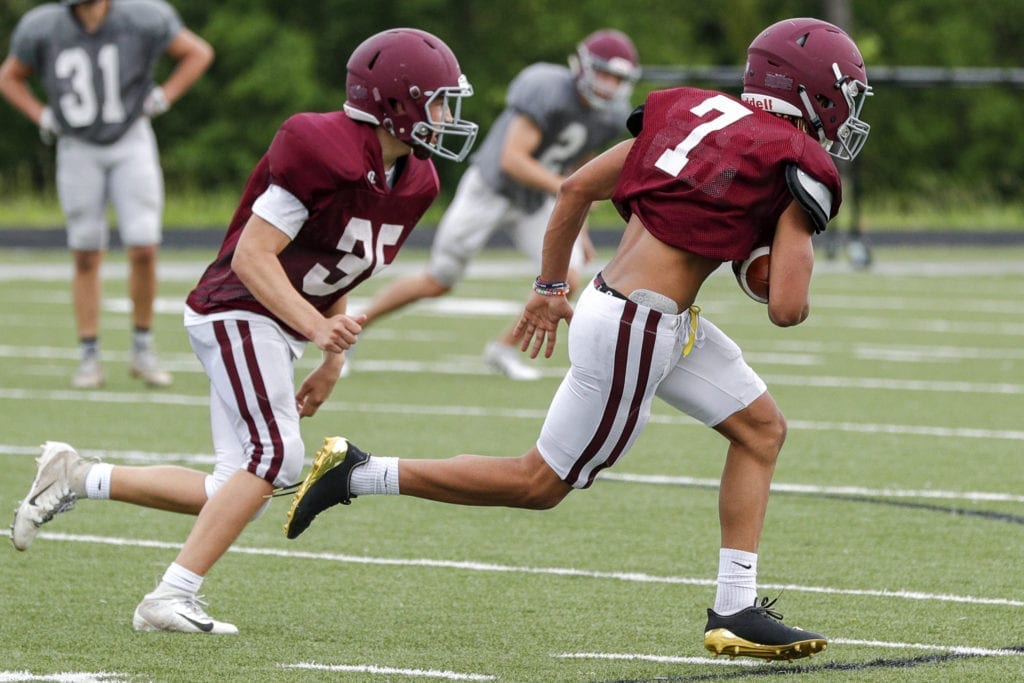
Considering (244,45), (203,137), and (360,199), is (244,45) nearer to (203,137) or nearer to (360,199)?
(203,137)

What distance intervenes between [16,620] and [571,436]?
1.53 meters

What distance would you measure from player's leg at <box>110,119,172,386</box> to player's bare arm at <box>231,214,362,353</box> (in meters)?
4.91

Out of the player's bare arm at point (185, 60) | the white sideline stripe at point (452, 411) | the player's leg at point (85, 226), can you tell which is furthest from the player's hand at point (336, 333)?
the player's bare arm at point (185, 60)

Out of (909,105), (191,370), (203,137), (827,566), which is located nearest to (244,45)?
(203,137)

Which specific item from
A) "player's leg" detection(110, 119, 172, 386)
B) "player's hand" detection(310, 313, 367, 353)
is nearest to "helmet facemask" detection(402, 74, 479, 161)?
"player's hand" detection(310, 313, 367, 353)

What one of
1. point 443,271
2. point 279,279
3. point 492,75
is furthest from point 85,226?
point 492,75

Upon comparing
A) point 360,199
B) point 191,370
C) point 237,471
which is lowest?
point 191,370

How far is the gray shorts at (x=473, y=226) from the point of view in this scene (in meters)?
10.3

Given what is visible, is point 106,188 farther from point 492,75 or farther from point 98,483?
point 492,75

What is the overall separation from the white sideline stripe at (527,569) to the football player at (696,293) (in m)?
0.75

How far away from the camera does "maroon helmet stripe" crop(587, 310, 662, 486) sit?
4.52 metres

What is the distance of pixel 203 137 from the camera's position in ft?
102

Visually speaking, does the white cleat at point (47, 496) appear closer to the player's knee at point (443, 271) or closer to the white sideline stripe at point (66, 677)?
the white sideline stripe at point (66, 677)

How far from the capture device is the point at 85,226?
Answer: 9617 mm
